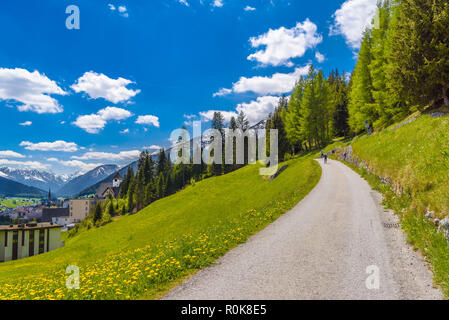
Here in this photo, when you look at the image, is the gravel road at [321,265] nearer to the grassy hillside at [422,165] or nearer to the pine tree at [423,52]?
the grassy hillside at [422,165]

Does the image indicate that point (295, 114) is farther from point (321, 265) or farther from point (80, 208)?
point (80, 208)

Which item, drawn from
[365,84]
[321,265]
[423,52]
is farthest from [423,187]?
[365,84]

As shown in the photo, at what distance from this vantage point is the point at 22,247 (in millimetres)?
57406

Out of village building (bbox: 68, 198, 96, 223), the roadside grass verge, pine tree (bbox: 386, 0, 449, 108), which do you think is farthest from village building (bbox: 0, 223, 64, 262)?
village building (bbox: 68, 198, 96, 223)

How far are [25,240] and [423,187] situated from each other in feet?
258

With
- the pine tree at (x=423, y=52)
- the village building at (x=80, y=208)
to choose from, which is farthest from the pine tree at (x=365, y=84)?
the village building at (x=80, y=208)

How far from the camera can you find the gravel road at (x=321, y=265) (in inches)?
219

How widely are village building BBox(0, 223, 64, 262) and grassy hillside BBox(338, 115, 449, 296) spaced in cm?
7448

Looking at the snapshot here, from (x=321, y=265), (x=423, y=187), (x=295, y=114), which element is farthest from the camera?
(x=295, y=114)

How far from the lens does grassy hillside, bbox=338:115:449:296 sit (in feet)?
23.3

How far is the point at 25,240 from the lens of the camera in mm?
58219

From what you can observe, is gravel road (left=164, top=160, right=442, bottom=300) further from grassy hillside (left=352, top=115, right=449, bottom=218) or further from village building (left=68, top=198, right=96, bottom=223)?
village building (left=68, top=198, right=96, bottom=223)

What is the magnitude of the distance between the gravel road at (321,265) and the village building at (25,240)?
70.1 meters
